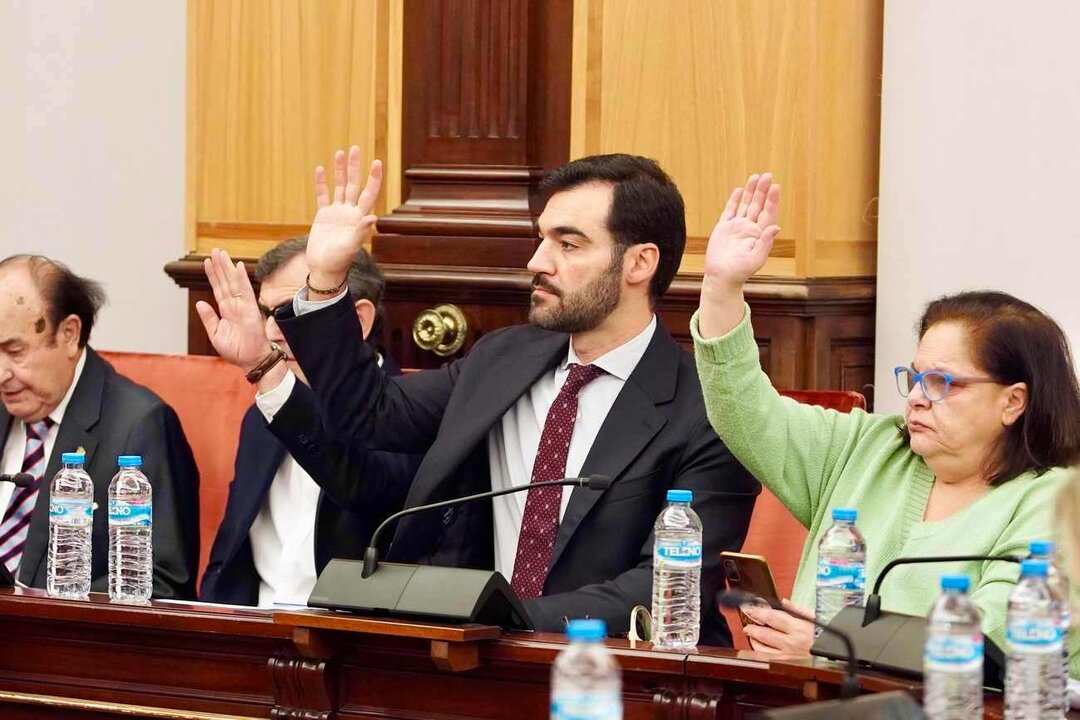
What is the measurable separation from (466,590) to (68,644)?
0.70 meters

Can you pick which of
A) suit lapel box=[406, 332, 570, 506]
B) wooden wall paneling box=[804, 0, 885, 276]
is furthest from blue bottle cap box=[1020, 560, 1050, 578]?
wooden wall paneling box=[804, 0, 885, 276]

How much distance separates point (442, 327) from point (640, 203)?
1013 millimetres

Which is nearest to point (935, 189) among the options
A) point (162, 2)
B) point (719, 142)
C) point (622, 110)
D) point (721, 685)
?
point (719, 142)

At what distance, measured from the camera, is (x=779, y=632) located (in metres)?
2.53

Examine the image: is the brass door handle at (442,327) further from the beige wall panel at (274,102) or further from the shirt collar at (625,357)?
the shirt collar at (625,357)

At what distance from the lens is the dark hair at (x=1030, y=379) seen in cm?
259

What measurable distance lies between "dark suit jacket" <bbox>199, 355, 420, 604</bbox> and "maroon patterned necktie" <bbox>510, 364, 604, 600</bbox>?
0.32 metres

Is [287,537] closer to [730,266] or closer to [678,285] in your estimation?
[678,285]

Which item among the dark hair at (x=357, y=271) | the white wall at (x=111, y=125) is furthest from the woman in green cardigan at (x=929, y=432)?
the white wall at (x=111, y=125)

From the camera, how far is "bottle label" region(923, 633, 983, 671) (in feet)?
6.04

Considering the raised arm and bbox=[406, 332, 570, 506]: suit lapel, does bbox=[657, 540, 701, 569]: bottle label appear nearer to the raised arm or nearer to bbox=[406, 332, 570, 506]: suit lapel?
the raised arm

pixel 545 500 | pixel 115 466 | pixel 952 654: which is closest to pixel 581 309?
pixel 545 500

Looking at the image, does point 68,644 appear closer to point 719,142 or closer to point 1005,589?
point 1005,589

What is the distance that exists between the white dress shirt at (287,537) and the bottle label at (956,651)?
177 centimetres
